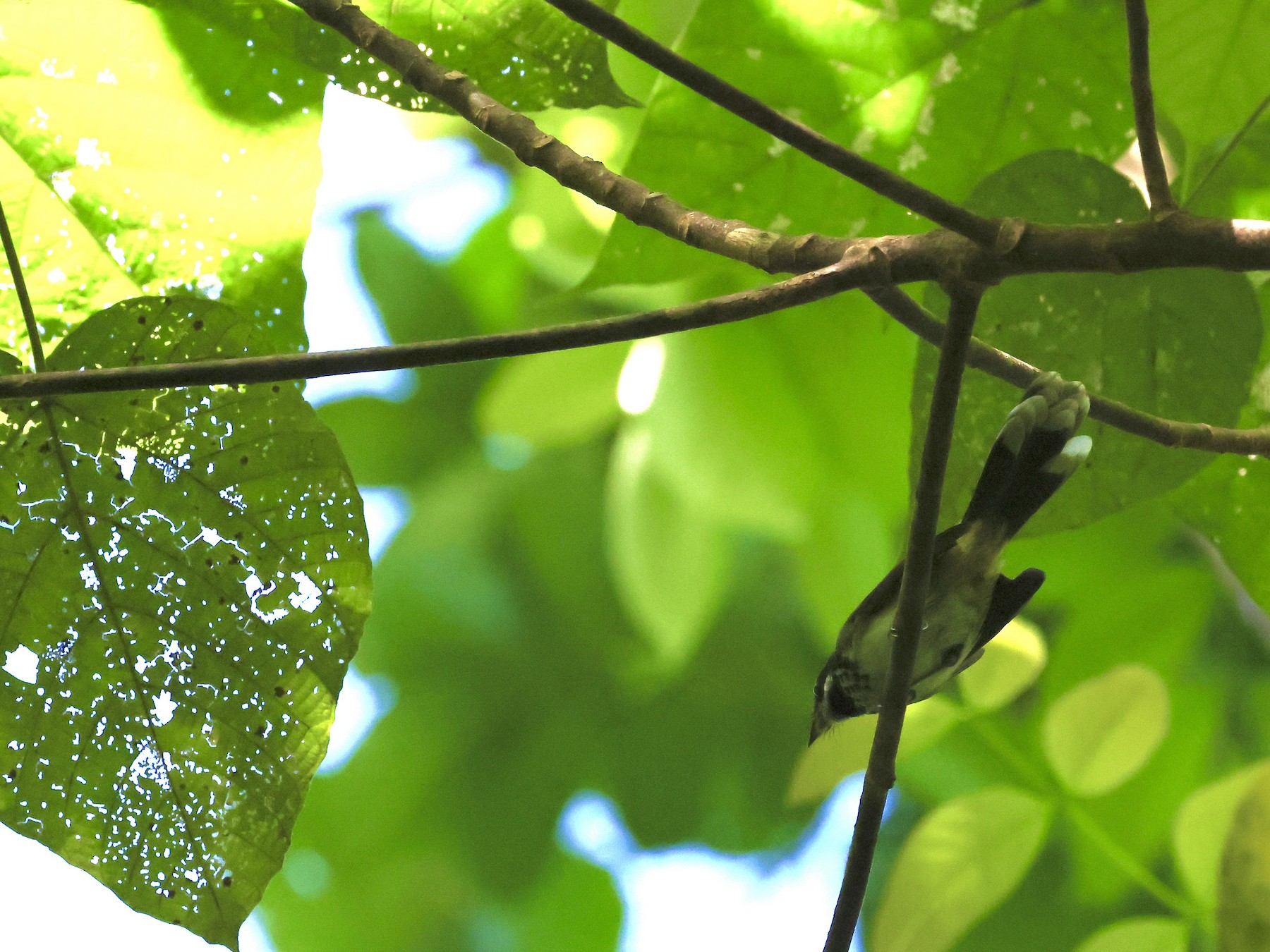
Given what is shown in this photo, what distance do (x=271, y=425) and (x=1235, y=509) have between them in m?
0.56

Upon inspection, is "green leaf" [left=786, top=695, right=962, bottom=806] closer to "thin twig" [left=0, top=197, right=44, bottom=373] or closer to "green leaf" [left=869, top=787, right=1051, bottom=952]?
"green leaf" [left=869, top=787, right=1051, bottom=952]

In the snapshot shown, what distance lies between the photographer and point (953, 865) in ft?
2.99

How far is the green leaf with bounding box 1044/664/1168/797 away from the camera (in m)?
0.94

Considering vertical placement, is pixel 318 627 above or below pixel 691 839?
below

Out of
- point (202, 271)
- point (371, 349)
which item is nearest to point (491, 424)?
point (202, 271)

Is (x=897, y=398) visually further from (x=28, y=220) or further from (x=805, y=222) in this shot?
(x=28, y=220)

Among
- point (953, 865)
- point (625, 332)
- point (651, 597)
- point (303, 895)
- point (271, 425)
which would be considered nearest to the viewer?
point (625, 332)

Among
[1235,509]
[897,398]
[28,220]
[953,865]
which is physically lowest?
[953,865]

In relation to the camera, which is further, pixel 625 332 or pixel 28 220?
pixel 28 220

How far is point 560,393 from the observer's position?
1103 mm

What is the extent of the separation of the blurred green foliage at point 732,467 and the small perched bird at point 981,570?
0.17ft

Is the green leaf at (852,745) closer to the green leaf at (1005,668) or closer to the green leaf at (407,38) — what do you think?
the green leaf at (1005,668)

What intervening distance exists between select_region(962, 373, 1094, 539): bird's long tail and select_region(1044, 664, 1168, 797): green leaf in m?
0.49

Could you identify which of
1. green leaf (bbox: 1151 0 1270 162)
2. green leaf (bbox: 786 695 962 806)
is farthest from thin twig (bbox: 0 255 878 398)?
green leaf (bbox: 786 695 962 806)
